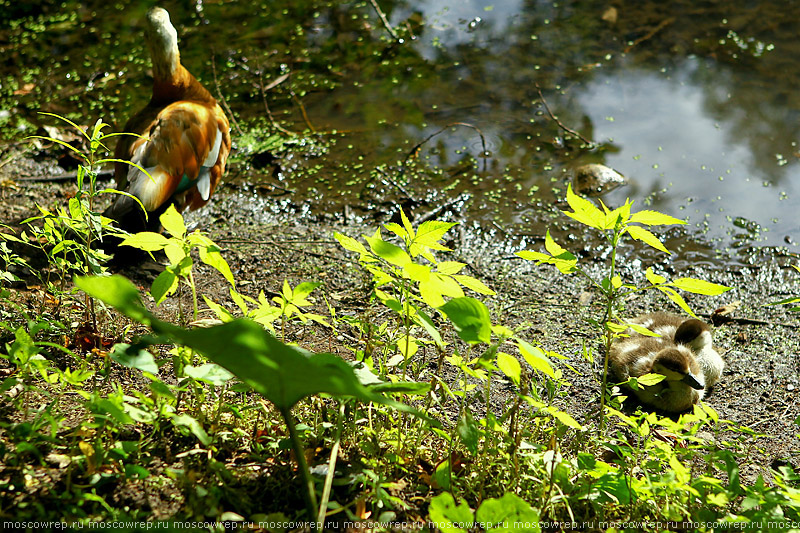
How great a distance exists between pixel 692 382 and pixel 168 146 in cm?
317

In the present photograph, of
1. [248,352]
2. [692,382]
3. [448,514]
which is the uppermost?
[248,352]

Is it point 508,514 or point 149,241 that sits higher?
point 149,241

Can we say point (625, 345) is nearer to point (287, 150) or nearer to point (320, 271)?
point (320, 271)

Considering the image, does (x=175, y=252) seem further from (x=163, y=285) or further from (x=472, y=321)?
(x=472, y=321)

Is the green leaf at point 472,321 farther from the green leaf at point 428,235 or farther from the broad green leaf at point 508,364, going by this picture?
the green leaf at point 428,235

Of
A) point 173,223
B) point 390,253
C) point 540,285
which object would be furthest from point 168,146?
point 390,253

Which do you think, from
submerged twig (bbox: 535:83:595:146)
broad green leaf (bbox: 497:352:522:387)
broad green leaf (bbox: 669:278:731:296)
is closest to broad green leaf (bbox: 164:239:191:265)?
broad green leaf (bbox: 497:352:522:387)

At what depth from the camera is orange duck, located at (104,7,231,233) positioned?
3.93m

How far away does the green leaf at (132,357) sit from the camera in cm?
148

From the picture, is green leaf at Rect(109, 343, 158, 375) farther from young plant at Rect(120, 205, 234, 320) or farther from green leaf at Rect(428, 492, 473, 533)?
green leaf at Rect(428, 492, 473, 533)

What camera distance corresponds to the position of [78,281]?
129 centimetres

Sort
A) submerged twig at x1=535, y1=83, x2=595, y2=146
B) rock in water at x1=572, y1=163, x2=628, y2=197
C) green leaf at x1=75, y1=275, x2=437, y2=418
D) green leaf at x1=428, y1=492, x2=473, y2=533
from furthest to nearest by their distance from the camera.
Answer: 1. submerged twig at x1=535, y1=83, x2=595, y2=146
2. rock in water at x1=572, y1=163, x2=628, y2=197
3. green leaf at x1=428, y1=492, x2=473, y2=533
4. green leaf at x1=75, y1=275, x2=437, y2=418

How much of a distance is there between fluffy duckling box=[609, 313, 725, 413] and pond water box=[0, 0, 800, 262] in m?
1.12

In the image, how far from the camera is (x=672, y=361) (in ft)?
10.6
